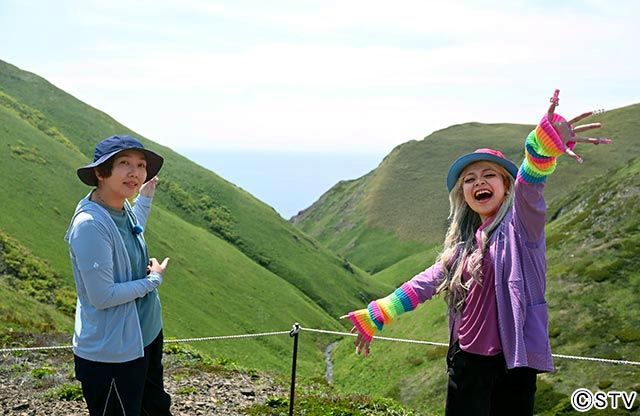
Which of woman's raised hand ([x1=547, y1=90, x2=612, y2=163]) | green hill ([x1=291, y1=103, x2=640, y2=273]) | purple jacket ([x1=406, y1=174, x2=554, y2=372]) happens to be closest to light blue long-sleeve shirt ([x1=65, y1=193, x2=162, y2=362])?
purple jacket ([x1=406, y1=174, x2=554, y2=372])

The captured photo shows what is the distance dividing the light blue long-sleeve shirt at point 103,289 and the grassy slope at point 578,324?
24.7m

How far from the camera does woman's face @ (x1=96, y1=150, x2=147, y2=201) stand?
6.24 meters

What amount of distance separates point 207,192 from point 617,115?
146879mm

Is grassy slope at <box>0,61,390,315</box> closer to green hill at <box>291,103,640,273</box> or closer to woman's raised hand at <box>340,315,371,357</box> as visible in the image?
green hill at <box>291,103,640,273</box>

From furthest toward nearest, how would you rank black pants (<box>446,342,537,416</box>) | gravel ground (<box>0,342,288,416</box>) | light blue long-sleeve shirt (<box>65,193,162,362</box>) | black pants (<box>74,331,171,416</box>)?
gravel ground (<box>0,342,288,416</box>) → black pants (<box>74,331,171,416</box>) → black pants (<box>446,342,537,416</box>) → light blue long-sleeve shirt (<box>65,193,162,362</box>)

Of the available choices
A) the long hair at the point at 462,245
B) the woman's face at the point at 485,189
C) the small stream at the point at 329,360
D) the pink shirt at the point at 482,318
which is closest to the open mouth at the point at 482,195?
the woman's face at the point at 485,189

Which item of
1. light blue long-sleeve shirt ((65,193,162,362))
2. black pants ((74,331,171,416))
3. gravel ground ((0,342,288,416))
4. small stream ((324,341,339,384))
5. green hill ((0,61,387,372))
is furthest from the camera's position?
small stream ((324,341,339,384))

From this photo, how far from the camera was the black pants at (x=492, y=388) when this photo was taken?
19.1 ft

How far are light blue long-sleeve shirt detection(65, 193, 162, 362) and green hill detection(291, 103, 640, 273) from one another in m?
143

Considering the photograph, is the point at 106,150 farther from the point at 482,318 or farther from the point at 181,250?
the point at 181,250

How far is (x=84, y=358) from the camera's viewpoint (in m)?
6.00

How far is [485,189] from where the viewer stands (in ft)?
20.4

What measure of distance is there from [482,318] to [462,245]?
90 centimetres

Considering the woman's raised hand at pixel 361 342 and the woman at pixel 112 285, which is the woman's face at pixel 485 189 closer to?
the woman's raised hand at pixel 361 342
